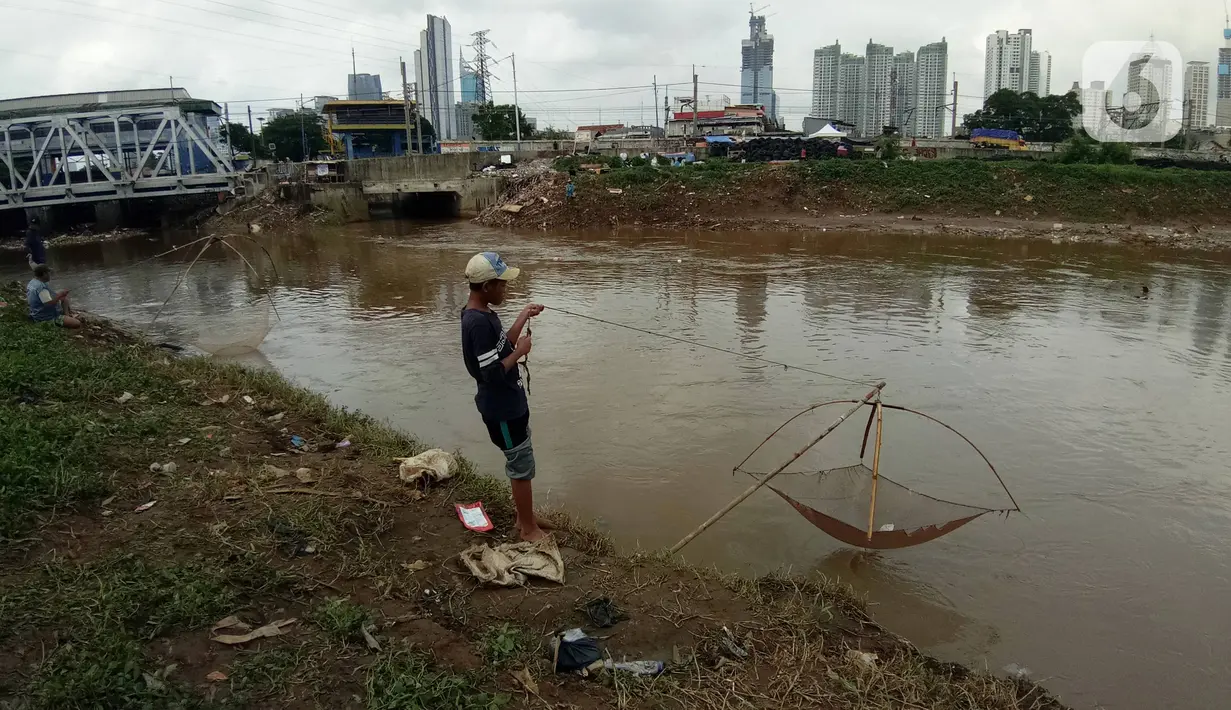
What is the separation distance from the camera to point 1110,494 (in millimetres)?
6734

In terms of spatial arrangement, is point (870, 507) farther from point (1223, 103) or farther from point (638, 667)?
point (1223, 103)

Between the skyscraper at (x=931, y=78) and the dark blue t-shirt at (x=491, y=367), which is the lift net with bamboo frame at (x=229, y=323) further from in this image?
the skyscraper at (x=931, y=78)

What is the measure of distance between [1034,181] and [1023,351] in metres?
22.8

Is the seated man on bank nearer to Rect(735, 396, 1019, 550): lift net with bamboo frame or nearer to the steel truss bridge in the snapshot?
Rect(735, 396, 1019, 550): lift net with bamboo frame

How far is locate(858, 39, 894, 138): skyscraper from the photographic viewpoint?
7425 centimetres

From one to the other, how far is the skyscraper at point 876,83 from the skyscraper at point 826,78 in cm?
281

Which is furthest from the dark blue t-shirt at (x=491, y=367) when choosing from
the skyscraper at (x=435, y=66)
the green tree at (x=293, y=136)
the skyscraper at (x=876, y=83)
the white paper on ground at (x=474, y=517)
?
the skyscraper at (x=876, y=83)

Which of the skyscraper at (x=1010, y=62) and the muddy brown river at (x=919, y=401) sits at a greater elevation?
the skyscraper at (x=1010, y=62)

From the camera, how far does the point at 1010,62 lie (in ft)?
202

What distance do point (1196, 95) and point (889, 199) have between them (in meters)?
37.4

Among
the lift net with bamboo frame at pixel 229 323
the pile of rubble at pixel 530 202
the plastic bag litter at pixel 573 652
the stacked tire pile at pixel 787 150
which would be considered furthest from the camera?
the stacked tire pile at pixel 787 150

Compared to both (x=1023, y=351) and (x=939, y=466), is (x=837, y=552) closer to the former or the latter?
(x=939, y=466)

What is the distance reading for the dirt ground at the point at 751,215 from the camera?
2727cm

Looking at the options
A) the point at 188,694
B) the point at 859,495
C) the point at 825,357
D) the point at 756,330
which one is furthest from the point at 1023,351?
the point at 188,694
